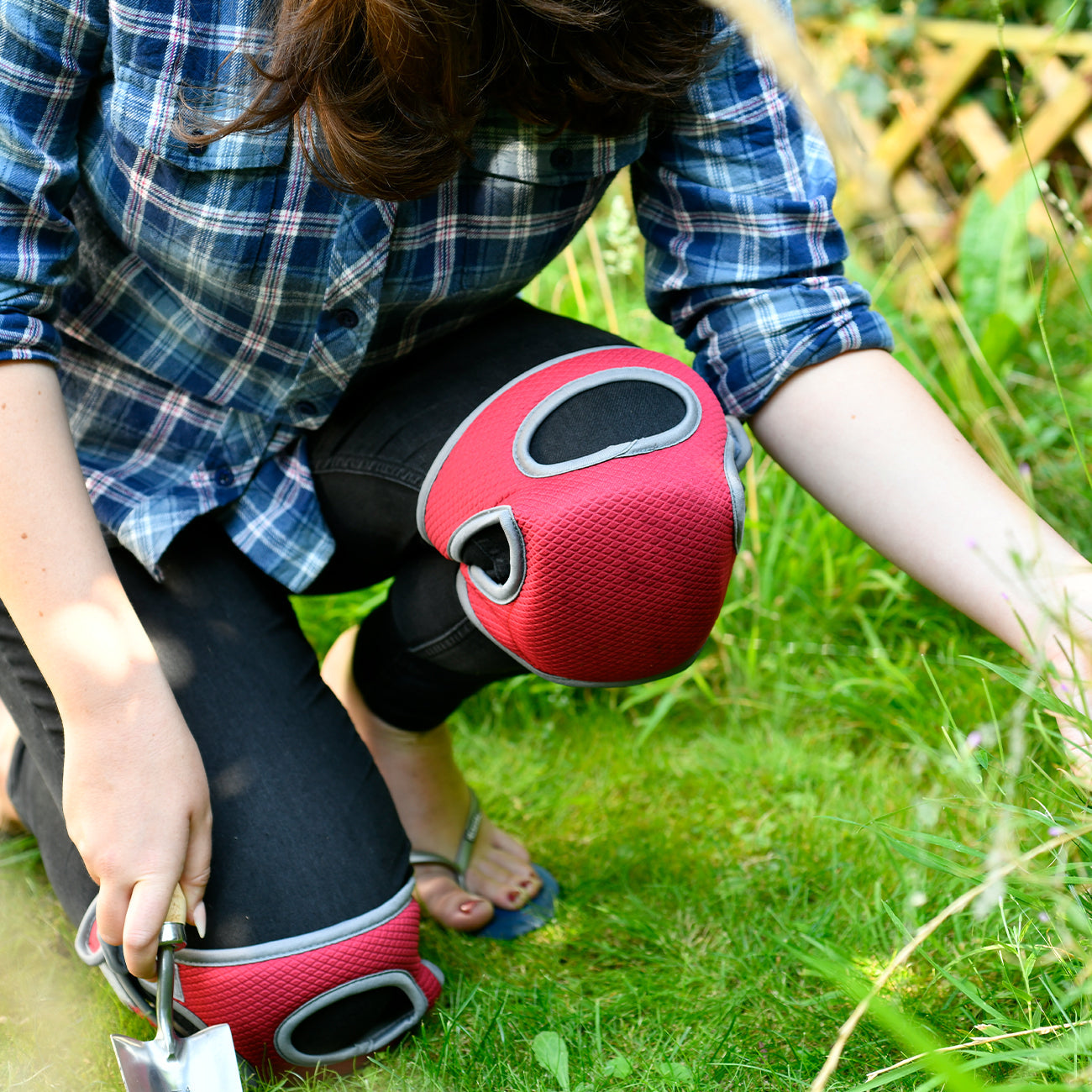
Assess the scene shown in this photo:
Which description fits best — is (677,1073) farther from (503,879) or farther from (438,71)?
(438,71)

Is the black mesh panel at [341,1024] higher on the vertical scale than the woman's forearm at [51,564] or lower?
lower

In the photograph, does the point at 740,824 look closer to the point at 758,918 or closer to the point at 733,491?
the point at 758,918

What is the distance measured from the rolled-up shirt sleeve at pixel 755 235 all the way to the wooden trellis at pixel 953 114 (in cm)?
145

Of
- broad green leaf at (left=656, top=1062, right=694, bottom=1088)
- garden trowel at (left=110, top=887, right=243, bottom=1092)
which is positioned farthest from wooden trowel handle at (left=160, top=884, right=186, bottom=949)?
broad green leaf at (left=656, top=1062, right=694, bottom=1088)

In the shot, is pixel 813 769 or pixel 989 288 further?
pixel 989 288

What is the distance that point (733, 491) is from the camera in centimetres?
105

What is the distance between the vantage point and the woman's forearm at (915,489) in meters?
0.94

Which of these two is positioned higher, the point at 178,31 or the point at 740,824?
the point at 178,31

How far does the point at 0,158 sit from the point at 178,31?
195mm

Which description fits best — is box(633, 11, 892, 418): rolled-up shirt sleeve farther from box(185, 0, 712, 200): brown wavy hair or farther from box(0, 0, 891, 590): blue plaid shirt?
box(185, 0, 712, 200): brown wavy hair

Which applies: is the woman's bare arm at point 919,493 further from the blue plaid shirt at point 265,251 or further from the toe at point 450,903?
the toe at point 450,903

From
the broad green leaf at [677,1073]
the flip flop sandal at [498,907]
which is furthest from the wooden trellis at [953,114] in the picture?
the broad green leaf at [677,1073]

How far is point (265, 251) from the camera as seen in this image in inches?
42.4

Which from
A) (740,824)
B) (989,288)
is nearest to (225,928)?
(740,824)
